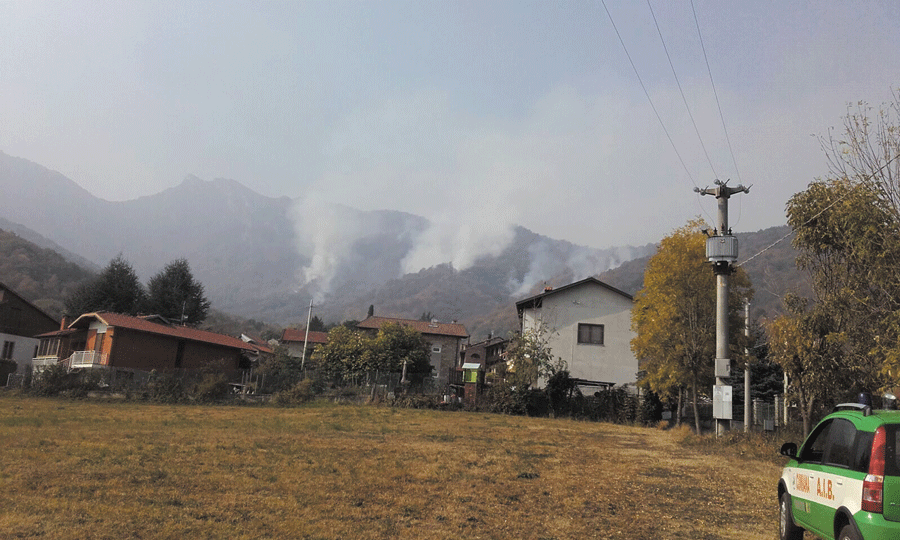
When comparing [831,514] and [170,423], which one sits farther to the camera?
[170,423]

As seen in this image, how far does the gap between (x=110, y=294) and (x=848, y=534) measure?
230 ft

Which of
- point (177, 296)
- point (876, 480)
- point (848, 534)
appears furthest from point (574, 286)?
point (177, 296)

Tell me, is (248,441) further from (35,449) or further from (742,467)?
(742,467)

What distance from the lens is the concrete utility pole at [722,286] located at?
20953 mm

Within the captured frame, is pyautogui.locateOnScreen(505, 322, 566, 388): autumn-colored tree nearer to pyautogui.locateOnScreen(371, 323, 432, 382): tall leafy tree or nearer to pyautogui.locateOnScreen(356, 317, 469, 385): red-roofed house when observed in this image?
pyautogui.locateOnScreen(371, 323, 432, 382): tall leafy tree

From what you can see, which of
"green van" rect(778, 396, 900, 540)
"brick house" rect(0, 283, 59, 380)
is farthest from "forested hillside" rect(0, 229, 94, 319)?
"green van" rect(778, 396, 900, 540)

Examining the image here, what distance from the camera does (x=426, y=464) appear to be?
1342cm

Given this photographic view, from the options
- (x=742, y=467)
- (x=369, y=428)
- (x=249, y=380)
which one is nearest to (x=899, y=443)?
(x=742, y=467)

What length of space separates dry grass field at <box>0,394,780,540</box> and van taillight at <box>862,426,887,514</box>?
3059 millimetres

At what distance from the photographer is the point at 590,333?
4144cm

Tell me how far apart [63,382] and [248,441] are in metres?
25.7

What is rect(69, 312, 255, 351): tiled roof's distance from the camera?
44812 mm

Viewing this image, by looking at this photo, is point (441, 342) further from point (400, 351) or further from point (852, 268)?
point (852, 268)

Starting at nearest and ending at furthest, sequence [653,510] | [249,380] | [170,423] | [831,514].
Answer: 1. [831,514]
2. [653,510]
3. [170,423]
4. [249,380]
